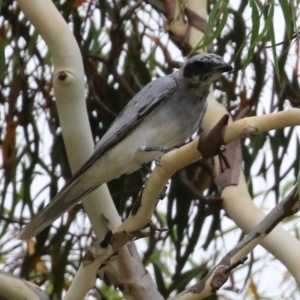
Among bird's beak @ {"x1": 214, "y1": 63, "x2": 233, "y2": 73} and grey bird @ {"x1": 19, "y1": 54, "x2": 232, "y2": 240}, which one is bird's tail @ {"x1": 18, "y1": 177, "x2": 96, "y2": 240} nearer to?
grey bird @ {"x1": 19, "y1": 54, "x2": 232, "y2": 240}

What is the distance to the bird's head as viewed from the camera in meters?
2.27

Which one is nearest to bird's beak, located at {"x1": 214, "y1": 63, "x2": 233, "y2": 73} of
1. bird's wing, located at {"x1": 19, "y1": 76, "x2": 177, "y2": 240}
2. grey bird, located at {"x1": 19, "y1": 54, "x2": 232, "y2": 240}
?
grey bird, located at {"x1": 19, "y1": 54, "x2": 232, "y2": 240}

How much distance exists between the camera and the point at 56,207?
2.20 meters

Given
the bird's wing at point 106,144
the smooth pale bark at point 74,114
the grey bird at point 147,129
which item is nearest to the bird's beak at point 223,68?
the grey bird at point 147,129

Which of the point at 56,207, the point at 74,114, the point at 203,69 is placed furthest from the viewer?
the point at 203,69

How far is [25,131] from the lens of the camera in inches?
114

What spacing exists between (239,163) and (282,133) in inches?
17.9

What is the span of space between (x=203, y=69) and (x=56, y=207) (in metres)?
0.54

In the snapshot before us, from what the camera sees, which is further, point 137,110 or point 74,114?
point 137,110

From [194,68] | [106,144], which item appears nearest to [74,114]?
[106,144]

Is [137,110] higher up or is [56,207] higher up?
[137,110]

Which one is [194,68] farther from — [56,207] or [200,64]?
[56,207]

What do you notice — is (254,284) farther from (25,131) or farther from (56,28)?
(56,28)

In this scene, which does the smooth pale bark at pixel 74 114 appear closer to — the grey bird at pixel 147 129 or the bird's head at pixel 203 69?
the grey bird at pixel 147 129
